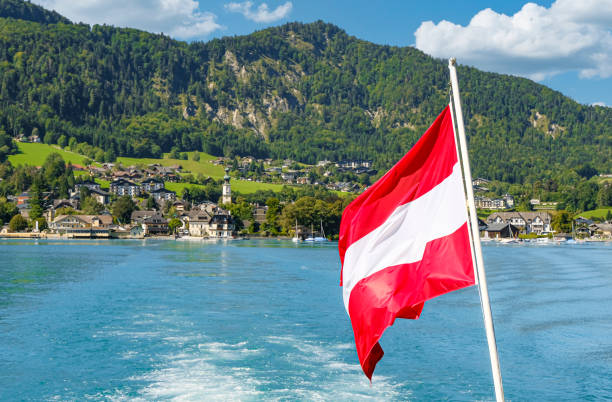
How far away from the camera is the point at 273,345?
814 inches

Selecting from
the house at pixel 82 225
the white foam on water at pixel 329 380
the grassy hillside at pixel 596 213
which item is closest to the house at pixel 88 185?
the house at pixel 82 225

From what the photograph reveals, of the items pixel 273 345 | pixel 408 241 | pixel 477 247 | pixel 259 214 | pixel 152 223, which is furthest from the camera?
pixel 259 214

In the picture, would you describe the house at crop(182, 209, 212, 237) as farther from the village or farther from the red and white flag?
the red and white flag

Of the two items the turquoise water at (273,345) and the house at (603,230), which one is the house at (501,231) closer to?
the house at (603,230)

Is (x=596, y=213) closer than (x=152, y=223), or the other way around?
(x=152, y=223)

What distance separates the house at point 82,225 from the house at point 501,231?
99444 mm

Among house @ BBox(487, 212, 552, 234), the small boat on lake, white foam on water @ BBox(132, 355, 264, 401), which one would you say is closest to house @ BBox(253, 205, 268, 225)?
the small boat on lake

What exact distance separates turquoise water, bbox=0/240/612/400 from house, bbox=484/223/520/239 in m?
125

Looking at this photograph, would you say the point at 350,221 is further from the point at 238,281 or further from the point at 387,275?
the point at 238,281

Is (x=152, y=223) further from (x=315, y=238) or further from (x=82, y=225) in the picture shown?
(x=315, y=238)

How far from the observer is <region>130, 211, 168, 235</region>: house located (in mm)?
165125

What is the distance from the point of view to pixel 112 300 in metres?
32.1

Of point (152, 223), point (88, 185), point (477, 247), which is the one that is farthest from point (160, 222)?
point (477, 247)

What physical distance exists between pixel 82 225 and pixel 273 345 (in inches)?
5780
